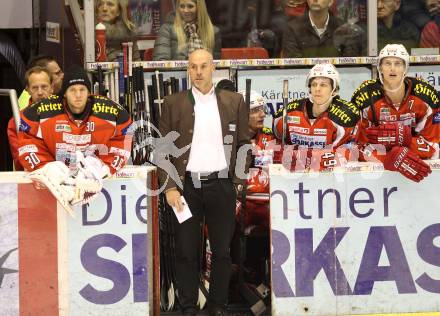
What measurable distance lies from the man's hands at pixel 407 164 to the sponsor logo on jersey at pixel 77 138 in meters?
2.30

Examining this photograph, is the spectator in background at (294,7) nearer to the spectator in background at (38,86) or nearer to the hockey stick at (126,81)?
the hockey stick at (126,81)

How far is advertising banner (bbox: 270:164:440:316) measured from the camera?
696 centimetres

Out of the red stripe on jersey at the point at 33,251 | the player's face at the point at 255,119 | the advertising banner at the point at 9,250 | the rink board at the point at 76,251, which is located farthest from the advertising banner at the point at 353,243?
the advertising banner at the point at 9,250

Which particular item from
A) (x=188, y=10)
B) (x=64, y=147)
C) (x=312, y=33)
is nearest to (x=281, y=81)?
(x=312, y=33)

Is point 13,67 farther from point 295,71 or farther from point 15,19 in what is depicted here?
point 295,71

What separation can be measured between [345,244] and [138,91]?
2519 millimetres

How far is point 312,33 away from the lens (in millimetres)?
9406

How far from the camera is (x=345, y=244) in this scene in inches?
275

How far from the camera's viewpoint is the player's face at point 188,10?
9.27 metres

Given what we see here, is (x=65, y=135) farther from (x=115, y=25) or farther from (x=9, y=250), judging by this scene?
(x=115, y=25)

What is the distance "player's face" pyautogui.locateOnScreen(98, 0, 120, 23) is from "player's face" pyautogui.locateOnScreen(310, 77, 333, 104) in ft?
9.43

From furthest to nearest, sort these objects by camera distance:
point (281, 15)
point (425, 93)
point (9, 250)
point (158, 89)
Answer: point (281, 15), point (158, 89), point (425, 93), point (9, 250)

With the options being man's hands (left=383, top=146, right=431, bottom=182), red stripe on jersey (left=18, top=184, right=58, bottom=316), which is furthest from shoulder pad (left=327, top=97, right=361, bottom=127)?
red stripe on jersey (left=18, top=184, right=58, bottom=316)

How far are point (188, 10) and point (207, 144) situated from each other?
2623 millimetres
